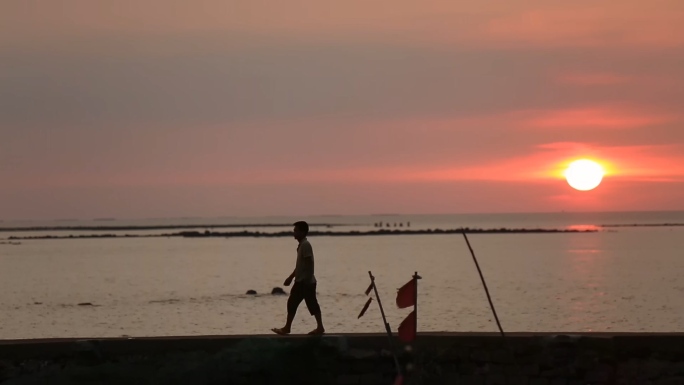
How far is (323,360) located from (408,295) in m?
1.42

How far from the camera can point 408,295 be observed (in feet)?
38.0

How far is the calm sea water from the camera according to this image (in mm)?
33375

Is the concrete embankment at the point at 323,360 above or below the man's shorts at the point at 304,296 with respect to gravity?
below

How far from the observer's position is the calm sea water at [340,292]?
1314 inches

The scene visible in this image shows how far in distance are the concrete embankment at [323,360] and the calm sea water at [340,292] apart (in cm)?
1684

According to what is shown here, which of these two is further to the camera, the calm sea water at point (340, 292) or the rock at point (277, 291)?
the rock at point (277, 291)

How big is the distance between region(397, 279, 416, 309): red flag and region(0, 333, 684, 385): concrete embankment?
0.64m

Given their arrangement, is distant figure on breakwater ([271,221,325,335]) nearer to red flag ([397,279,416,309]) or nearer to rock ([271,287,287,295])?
red flag ([397,279,416,309])

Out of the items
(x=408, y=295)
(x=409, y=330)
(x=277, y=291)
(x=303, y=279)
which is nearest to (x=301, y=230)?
(x=303, y=279)

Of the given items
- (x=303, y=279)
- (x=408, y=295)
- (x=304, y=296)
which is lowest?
(x=408, y=295)

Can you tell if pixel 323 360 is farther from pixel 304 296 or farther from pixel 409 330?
pixel 304 296

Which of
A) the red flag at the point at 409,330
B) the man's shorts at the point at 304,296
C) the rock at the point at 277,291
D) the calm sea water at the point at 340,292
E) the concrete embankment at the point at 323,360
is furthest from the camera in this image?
the rock at the point at 277,291

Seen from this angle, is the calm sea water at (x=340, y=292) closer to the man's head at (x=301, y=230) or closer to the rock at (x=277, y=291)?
the rock at (x=277, y=291)

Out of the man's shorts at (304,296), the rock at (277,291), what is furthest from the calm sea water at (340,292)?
the man's shorts at (304,296)
